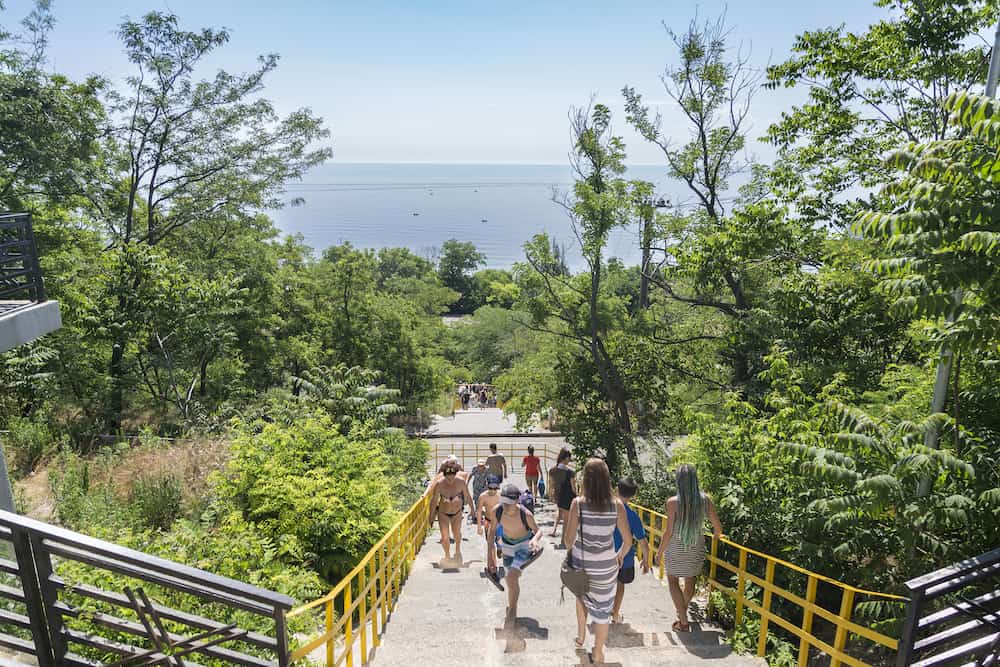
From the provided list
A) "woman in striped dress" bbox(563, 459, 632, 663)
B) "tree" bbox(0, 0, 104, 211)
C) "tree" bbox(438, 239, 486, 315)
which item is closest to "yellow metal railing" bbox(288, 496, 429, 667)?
"woman in striped dress" bbox(563, 459, 632, 663)

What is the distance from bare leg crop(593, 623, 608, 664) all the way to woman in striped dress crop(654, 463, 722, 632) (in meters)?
1.37

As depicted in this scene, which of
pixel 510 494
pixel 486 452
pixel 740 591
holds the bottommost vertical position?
pixel 486 452

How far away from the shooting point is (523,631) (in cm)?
639

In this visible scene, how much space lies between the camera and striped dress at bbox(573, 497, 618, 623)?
535cm

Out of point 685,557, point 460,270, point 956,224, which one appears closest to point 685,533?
point 685,557

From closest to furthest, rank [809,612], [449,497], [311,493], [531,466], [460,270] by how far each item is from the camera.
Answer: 1. [809,612]
2. [311,493]
3. [449,497]
4. [531,466]
5. [460,270]

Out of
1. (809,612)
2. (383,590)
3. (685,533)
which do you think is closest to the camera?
(809,612)

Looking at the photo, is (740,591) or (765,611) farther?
(740,591)

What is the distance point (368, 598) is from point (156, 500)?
405cm

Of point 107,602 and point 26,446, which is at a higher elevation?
point 107,602

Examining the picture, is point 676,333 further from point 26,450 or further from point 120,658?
point 120,658

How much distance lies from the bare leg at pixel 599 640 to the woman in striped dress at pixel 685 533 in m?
1.37

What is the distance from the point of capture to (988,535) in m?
5.51

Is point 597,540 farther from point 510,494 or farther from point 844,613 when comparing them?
point 844,613
